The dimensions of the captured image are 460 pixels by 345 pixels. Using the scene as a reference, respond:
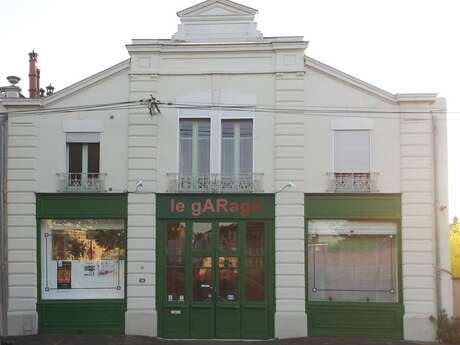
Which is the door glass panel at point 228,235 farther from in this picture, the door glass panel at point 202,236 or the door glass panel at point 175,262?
the door glass panel at point 175,262

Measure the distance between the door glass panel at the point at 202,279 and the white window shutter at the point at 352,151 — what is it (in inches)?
158

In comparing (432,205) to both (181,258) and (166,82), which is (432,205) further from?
(166,82)

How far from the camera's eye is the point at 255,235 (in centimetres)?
1467

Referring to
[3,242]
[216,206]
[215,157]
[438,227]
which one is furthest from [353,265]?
[3,242]

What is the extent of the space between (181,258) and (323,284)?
363 centimetres

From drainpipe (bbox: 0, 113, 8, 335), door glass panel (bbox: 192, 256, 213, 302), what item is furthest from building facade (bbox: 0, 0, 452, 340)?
drainpipe (bbox: 0, 113, 8, 335)

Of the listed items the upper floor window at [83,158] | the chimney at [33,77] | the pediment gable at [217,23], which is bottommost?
the upper floor window at [83,158]

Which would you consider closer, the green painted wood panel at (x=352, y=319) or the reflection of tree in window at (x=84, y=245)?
the green painted wood panel at (x=352, y=319)

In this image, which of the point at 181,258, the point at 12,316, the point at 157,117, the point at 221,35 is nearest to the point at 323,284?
the point at 181,258

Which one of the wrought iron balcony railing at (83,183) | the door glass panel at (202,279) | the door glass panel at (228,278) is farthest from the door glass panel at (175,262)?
the wrought iron balcony railing at (83,183)

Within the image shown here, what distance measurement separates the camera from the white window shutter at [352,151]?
14.6m

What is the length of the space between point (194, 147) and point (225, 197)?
5.00 ft

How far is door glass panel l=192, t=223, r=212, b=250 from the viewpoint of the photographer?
1466 centimetres

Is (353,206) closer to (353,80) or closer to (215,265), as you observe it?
(353,80)
